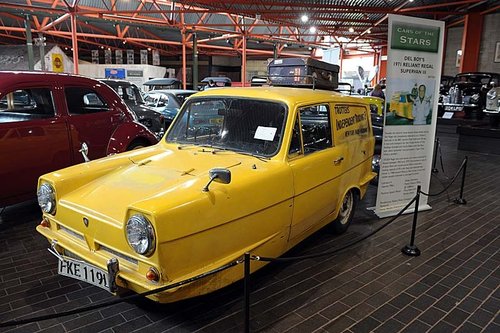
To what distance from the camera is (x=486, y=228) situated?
14.9 feet

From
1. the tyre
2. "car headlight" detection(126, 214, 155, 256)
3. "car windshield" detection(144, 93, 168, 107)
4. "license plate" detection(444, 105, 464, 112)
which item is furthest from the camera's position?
"license plate" detection(444, 105, 464, 112)

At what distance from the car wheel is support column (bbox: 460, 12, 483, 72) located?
14604mm

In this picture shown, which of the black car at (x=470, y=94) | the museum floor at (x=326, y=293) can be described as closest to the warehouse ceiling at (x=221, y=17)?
the black car at (x=470, y=94)

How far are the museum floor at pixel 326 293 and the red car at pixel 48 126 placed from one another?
689 mm

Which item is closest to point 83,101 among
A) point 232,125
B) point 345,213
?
point 232,125

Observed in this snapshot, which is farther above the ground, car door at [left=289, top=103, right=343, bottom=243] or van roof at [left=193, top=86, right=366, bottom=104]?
van roof at [left=193, top=86, right=366, bottom=104]

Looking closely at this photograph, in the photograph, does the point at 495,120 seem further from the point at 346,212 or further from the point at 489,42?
the point at 346,212

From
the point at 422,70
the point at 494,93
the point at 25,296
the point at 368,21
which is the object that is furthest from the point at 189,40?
the point at 25,296

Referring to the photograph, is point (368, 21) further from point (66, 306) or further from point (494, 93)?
point (66, 306)

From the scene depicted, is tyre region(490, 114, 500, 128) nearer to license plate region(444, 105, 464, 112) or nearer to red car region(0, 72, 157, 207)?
license plate region(444, 105, 464, 112)

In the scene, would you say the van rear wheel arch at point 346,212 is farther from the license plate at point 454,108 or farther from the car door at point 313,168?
the license plate at point 454,108

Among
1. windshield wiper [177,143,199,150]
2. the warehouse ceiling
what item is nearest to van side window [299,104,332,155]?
windshield wiper [177,143,199,150]

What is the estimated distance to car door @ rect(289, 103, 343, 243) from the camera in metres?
3.08

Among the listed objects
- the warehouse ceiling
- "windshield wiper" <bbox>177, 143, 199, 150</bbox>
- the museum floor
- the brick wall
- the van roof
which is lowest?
the museum floor
